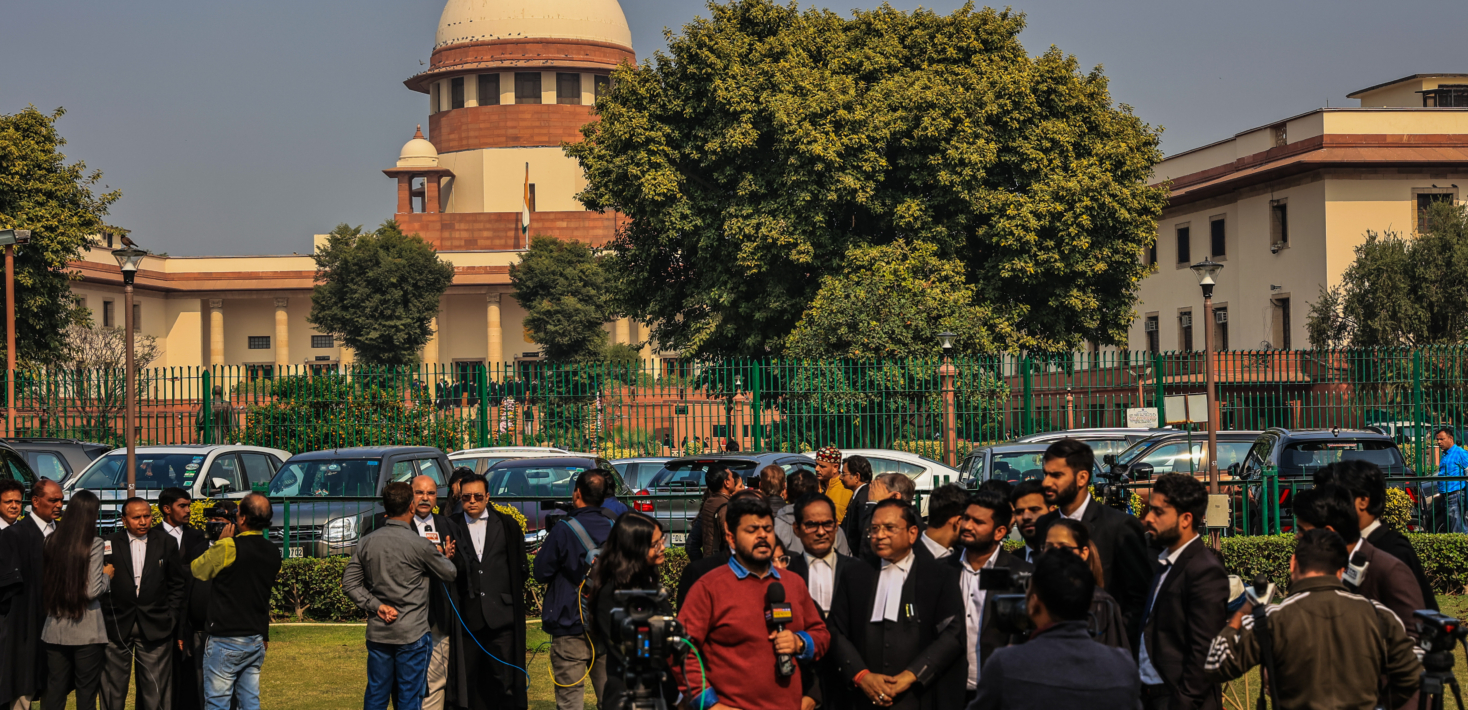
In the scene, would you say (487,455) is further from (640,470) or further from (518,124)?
(518,124)

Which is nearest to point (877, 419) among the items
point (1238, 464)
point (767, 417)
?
point (767, 417)

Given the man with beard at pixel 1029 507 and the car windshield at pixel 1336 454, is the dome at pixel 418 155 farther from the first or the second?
the man with beard at pixel 1029 507

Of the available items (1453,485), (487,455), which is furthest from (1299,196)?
(487,455)

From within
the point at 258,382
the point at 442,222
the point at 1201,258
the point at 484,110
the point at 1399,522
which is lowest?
the point at 1399,522

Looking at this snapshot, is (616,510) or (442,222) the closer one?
(616,510)

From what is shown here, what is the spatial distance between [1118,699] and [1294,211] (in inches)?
1541

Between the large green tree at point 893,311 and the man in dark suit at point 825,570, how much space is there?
19.7 m

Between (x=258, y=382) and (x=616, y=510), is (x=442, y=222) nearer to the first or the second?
(x=258, y=382)

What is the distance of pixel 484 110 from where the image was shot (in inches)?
3137

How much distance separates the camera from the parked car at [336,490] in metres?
14.6

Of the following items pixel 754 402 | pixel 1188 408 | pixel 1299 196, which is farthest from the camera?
pixel 1299 196

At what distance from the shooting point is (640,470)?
17.5m

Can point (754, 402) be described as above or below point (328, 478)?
above

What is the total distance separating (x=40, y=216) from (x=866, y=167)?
1696 centimetres
